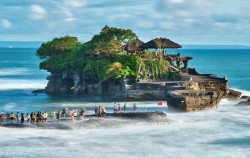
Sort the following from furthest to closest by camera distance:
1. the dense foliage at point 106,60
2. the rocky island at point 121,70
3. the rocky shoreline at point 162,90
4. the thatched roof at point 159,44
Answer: the thatched roof at point 159,44, the dense foliage at point 106,60, the rocky island at point 121,70, the rocky shoreline at point 162,90

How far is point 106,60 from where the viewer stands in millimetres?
71625

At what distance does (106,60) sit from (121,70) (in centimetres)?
383

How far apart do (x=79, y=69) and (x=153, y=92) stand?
12.6 meters

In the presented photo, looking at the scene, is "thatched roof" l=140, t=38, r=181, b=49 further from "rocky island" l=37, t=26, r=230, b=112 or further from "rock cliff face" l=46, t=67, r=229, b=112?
"rock cliff face" l=46, t=67, r=229, b=112

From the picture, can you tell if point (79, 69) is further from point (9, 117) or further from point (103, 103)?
point (9, 117)

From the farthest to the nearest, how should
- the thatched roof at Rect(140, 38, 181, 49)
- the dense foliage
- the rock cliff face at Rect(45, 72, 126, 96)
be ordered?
1. the thatched roof at Rect(140, 38, 181, 49)
2. the rock cliff face at Rect(45, 72, 126, 96)
3. the dense foliage

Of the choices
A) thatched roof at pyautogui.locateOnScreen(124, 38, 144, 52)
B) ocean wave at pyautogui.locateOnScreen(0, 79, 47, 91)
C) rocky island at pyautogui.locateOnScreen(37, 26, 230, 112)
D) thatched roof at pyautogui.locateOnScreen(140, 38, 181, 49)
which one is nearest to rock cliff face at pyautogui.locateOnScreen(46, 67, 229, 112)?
rocky island at pyautogui.locateOnScreen(37, 26, 230, 112)

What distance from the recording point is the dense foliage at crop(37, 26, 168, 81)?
69.3 meters

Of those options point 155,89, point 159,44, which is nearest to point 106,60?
point 159,44

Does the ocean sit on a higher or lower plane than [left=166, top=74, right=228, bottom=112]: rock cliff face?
lower

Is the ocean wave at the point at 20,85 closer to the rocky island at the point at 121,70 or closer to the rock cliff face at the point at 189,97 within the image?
the rocky island at the point at 121,70

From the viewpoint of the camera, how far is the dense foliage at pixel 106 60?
69312mm

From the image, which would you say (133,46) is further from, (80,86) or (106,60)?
(80,86)

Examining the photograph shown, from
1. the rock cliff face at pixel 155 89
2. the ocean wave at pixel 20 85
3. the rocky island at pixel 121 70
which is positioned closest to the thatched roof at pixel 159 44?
the rocky island at pixel 121 70
